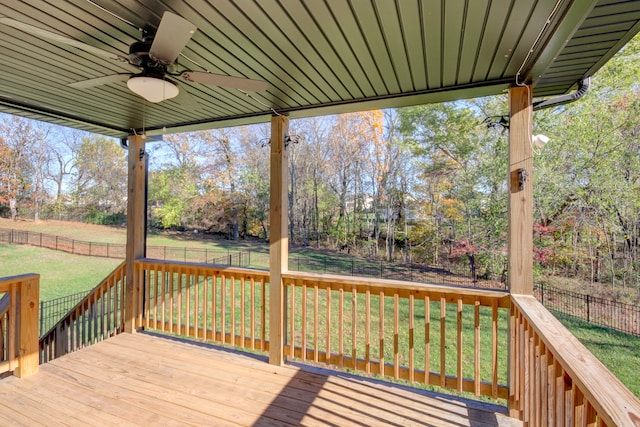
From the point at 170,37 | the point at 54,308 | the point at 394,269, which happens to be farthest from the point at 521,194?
the point at 54,308

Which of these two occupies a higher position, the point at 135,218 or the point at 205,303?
the point at 135,218

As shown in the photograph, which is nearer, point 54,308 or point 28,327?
point 28,327

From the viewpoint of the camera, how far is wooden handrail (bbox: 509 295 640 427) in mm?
789

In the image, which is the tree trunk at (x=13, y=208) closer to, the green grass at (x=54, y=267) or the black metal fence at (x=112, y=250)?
the black metal fence at (x=112, y=250)

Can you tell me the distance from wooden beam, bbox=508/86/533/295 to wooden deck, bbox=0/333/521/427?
1043mm

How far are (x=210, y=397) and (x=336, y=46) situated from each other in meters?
2.73

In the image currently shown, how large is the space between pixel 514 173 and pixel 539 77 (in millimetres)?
708

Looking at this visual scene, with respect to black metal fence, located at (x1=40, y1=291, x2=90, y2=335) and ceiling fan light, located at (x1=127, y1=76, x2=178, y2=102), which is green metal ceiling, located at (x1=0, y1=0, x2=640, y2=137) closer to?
ceiling fan light, located at (x1=127, y1=76, x2=178, y2=102)

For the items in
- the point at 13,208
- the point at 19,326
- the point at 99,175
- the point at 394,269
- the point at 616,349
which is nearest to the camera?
the point at 19,326

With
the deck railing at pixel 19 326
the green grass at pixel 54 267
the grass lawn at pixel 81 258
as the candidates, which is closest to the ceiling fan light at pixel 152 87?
the deck railing at pixel 19 326

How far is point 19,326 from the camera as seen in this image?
2.55 metres

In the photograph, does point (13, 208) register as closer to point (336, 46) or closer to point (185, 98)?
point (185, 98)

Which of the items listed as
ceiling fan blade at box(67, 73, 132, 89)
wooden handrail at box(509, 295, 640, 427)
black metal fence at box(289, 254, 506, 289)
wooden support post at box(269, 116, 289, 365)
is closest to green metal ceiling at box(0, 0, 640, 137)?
ceiling fan blade at box(67, 73, 132, 89)

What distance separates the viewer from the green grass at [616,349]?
3.90 m
